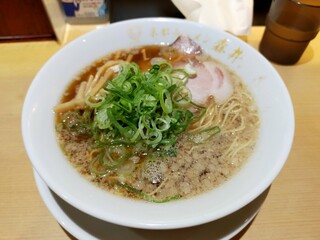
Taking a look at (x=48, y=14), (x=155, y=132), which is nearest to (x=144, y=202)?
(x=155, y=132)

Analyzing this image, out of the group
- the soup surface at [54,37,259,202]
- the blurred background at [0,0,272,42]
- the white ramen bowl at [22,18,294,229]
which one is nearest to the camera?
the white ramen bowl at [22,18,294,229]

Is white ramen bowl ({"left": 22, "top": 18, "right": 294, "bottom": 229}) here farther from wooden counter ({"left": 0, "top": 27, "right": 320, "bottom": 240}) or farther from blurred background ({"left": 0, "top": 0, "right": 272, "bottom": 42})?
blurred background ({"left": 0, "top": 0, "right": 272, "bottom": 42})

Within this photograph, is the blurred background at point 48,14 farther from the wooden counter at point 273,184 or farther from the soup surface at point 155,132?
the soup surface at point 155,132

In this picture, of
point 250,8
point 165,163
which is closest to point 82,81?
point 165,163

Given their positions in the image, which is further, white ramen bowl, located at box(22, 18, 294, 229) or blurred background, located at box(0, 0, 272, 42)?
blurred background, located at box(0, 0, 272, 42)

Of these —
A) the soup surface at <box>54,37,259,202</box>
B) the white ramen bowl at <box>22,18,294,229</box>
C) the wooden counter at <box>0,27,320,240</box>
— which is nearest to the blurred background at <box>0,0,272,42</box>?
the wooden counter at <box>0,27,320,240</box>

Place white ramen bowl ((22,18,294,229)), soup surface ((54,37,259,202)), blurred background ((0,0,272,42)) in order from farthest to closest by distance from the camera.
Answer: blurred background ((0,0,272,42))
soup surface ((54,37,259,202))
white ramen bowl ((22,18,294,229))

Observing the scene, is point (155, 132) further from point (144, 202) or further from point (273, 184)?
point (273, 184)
